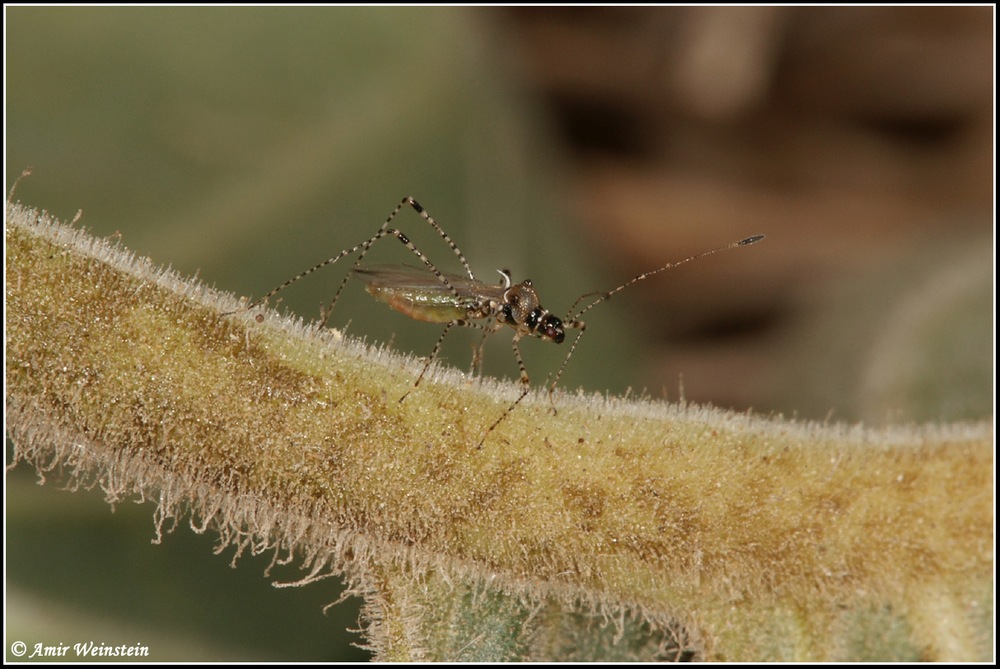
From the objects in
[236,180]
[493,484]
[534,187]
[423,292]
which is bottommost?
[493,484]

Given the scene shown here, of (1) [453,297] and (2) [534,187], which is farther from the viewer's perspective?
(2) [534,187]

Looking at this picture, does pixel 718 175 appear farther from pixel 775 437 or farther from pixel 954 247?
pixel 775 437

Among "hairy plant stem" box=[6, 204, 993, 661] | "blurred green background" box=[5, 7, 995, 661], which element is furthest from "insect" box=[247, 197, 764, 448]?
"hairy plant stem" box=[6, 204, 993, 661]

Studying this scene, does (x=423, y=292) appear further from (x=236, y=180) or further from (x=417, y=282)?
(x=236, y=180)

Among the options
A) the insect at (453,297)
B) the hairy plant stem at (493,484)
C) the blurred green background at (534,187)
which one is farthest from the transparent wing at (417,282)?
the hairy plant stem at (493,484)

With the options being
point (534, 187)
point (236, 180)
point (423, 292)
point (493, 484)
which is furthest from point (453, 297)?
point (534, 187)

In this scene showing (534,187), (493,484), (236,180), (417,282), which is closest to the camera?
(493,484)

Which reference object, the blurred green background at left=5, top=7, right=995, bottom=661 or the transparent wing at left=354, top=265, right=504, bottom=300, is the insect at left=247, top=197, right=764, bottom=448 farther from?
the blurred green background at left=5, top=7, right=995, bottom=661
